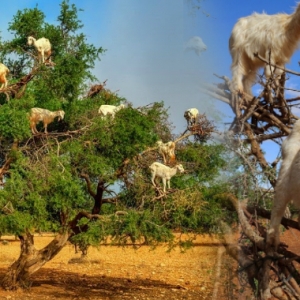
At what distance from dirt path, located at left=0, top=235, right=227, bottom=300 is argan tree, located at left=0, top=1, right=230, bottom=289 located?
532mm

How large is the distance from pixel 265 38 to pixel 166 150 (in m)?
2.79

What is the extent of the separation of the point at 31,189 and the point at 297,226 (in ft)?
14.7

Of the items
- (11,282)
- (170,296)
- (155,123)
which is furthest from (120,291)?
(155,123)

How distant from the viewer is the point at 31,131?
5555mm

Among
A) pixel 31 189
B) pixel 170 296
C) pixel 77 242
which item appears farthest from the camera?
pixel 170 296

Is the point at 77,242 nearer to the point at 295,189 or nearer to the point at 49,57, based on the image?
the point at 49,57

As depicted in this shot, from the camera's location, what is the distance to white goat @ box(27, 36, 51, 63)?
223 inches

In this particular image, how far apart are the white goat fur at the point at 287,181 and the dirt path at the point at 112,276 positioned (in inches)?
151

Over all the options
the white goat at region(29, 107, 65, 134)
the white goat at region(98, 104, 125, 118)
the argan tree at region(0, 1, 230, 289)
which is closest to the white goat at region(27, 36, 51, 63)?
the argan tree at region(0, 1, 230, 289)

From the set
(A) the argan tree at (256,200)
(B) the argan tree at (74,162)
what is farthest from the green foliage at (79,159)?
(A) the argan tree at (256,200)

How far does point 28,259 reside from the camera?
242 inches

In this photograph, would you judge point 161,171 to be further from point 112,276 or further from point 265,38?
point 112,276

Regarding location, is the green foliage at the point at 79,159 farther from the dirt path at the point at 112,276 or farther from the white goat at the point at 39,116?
the dirt path at the point at 112,276

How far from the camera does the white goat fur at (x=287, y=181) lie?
3.19ft
